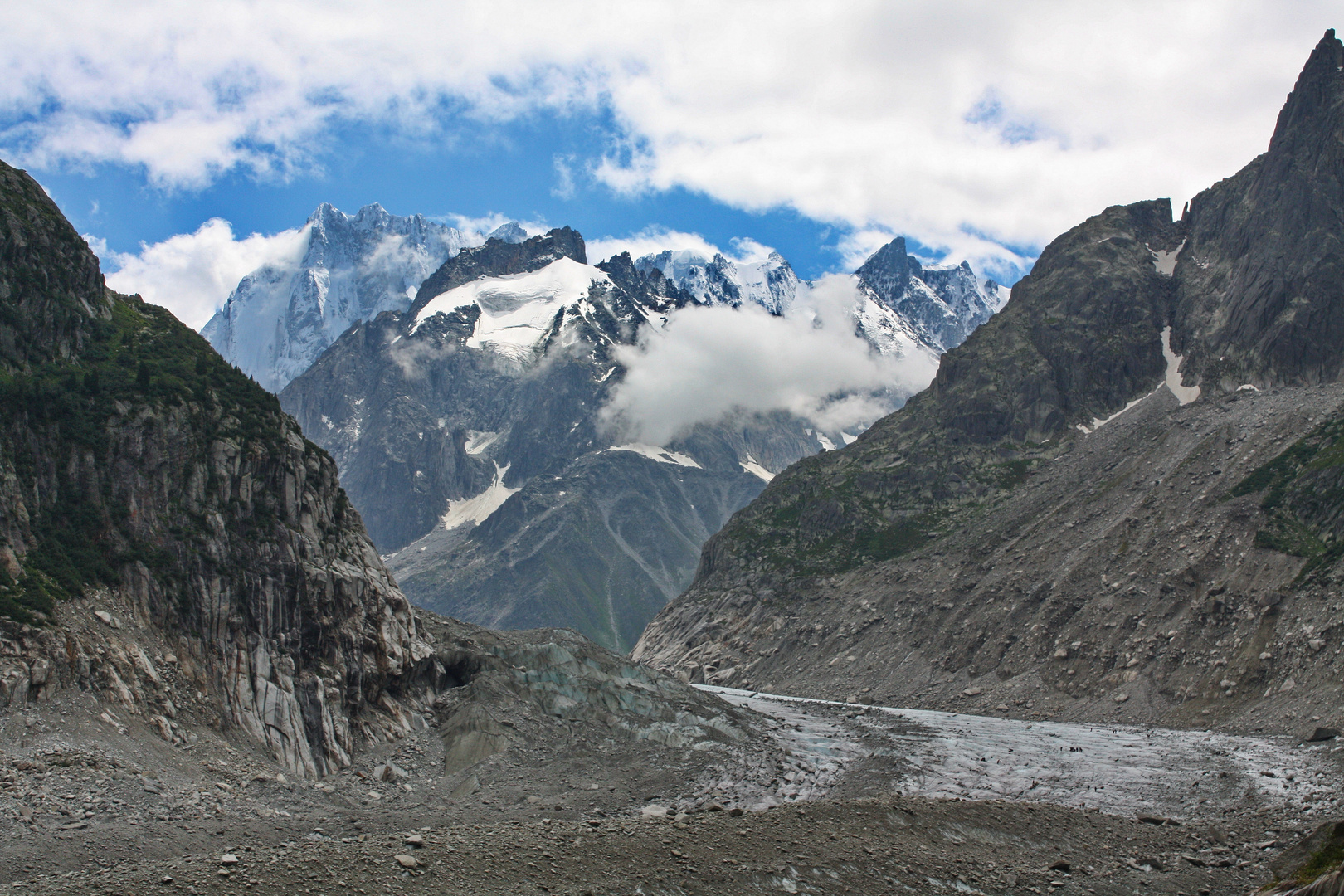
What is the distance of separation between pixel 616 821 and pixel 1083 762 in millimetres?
49886

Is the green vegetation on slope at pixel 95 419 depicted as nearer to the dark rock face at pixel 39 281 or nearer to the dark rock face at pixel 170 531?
the dark rock face at pixel 170 531

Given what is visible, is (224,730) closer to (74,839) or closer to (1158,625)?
(74,839)

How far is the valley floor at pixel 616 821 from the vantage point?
1641 inches

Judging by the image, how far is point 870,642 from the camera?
627ft

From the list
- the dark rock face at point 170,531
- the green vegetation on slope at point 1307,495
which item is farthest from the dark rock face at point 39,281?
the green vegetation on slope at point 1307,495

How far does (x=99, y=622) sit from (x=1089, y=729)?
343 ft

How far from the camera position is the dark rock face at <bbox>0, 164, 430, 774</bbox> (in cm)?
6309

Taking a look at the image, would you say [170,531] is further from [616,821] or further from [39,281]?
[616,821]

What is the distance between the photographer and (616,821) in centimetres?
5522

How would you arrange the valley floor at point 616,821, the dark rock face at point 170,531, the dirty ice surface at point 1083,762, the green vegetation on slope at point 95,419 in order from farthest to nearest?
the dirty ice surface at point 1083,762, the green vegetation on slope at point 95,419, the dark rock face at point 170,531, the valley floor at point 616,821

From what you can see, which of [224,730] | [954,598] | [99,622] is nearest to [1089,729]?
[954,598]

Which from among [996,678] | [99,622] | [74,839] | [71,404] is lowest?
[996,678]

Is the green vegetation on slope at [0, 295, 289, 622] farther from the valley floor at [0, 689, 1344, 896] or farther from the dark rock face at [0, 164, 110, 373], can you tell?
the valley floor at [0, 689, 1344, 896]

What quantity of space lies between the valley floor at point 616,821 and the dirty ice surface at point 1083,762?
0.46m
